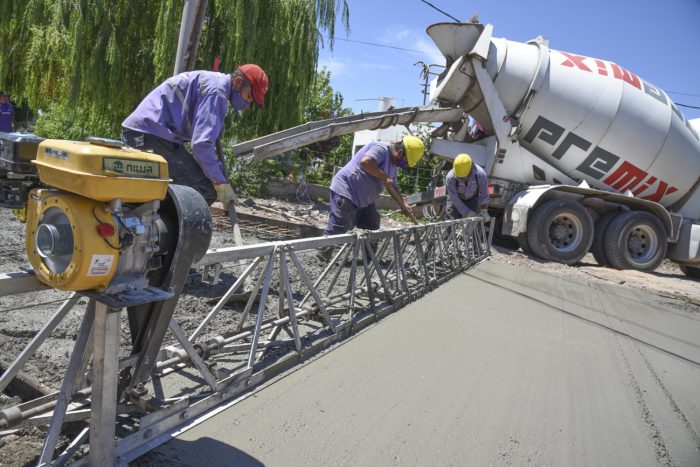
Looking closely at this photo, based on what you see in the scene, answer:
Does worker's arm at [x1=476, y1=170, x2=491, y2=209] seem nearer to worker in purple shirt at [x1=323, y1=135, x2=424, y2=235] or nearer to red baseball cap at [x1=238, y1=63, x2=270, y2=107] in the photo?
worker in purple shirt at [x1=323, y1=135, x2=424, y2=235]

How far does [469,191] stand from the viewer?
7699 mm

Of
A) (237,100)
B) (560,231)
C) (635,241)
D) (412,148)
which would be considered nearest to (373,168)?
(412,148)

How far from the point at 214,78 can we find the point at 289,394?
2.08 meters

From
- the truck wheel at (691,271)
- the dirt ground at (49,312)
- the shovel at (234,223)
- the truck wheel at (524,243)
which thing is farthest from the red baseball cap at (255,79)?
the truck wheel at (691,271)

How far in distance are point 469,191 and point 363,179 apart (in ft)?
9.62

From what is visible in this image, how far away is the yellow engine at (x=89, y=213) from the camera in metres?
1.53

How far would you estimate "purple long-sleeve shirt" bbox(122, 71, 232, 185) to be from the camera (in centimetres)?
313

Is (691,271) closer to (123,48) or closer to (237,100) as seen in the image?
(237,100)

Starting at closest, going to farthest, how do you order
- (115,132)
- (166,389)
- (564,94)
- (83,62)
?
(166,389) → (564,94) → (83,62) → (115,132)

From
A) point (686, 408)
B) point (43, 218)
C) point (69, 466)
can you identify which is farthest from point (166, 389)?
point (686, 408)

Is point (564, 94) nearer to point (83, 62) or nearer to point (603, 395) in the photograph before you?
point (603, 395)

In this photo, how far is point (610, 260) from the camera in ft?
28.1

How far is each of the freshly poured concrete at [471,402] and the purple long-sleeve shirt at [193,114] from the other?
1.51 metres

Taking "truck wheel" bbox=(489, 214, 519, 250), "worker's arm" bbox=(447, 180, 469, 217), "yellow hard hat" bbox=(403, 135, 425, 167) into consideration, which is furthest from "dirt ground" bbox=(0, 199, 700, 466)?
"yellow hard hat" bbox=(403, 135, 425, 167)
